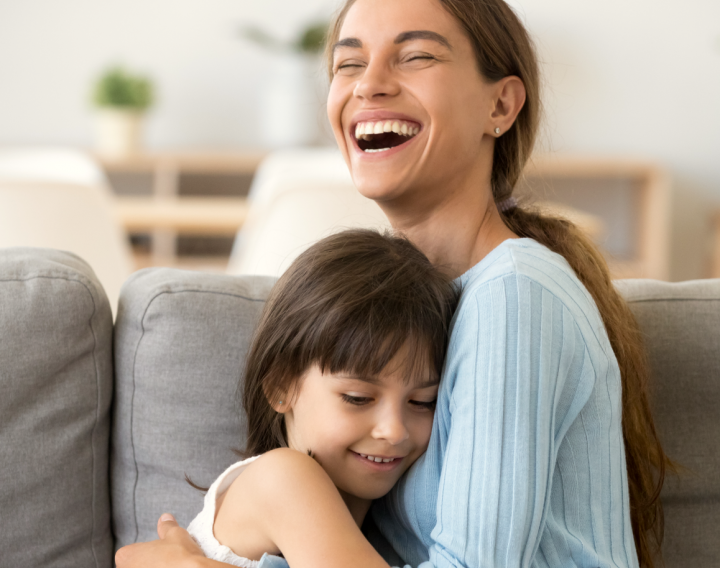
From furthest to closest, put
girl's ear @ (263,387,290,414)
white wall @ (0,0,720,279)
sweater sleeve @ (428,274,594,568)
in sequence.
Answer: white wall @ (0,0,720,279)
girl's ear @ (263,387,290,414)
sweater sleeve @ (428,274,594,568)

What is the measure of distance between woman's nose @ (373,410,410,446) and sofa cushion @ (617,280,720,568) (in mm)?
483

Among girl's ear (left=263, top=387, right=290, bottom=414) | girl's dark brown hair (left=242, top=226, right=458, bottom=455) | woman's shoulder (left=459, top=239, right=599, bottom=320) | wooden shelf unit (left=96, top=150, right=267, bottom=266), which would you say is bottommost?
wooden shelf unit (left=96, top=150, right=267, bottom=266)

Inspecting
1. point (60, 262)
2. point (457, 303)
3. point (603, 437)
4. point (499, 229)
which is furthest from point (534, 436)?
point (60, 262)

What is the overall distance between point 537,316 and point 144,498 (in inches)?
27.9

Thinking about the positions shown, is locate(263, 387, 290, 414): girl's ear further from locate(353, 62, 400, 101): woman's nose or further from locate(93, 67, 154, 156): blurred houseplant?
locate(93, 67, 154, 156): blurred houseplant

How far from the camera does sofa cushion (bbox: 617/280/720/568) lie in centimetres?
123

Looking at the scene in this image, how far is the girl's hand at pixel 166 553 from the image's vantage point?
3.11ft

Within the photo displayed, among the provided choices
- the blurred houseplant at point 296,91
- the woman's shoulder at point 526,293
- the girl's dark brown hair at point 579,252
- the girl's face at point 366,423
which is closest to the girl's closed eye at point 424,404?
the girl's face at point 366,423

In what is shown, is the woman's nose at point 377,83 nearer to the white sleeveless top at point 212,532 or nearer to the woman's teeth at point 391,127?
the woman's teeth at point 391,127

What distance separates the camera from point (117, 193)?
4.89m

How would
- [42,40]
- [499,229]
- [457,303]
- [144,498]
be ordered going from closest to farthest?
[457,303]
[499,229]
[144,498]
[42,40]

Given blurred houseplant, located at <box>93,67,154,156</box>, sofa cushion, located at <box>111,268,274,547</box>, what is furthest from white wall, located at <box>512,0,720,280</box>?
sofa cushion, located at <box>111,268,274,547</box>

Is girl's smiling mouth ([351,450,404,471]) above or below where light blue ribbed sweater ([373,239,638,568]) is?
below

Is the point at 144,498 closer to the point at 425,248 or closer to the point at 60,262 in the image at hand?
the point at 60,262
